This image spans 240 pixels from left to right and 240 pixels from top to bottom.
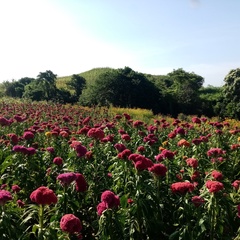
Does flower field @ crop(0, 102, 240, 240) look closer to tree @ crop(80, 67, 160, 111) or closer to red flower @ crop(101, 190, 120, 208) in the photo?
red flower @ crop(101, 190, 120, 208)

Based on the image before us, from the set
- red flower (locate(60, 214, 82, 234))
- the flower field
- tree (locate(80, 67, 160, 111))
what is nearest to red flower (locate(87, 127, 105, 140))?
the flower field

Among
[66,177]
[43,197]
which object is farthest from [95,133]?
[43,197]

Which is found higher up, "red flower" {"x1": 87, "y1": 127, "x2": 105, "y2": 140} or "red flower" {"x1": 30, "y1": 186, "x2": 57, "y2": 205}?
"red flower" {"x1": 87, "y1": 127, "x2": 105, "y2": 140}

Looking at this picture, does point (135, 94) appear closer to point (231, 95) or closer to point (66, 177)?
point (231, 95)

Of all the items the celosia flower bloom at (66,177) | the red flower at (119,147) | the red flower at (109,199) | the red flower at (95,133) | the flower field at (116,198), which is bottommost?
the flower field at (116,198)

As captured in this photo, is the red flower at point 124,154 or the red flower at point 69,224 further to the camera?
the red flower at point 124,154

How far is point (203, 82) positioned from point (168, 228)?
58312mm

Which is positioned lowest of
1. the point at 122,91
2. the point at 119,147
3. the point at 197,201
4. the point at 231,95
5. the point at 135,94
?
the point at 197,201

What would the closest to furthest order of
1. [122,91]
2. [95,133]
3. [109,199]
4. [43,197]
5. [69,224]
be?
[69,224] < [43,197] < [109,199] < [95,133] < [122,91]

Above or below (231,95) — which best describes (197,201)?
below

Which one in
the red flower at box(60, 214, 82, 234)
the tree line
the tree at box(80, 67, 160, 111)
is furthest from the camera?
the tree line

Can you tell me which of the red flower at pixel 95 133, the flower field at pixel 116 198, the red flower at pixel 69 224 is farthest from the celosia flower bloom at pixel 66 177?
the red flower at pixel 95 133

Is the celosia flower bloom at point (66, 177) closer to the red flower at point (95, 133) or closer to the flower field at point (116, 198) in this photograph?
the flower field at point (116, 198)

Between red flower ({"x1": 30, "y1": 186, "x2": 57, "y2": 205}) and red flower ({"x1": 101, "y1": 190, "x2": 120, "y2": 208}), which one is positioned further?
red flower ({"x1": 101, "y1": 190, "x2": 120, "y2": 208})
